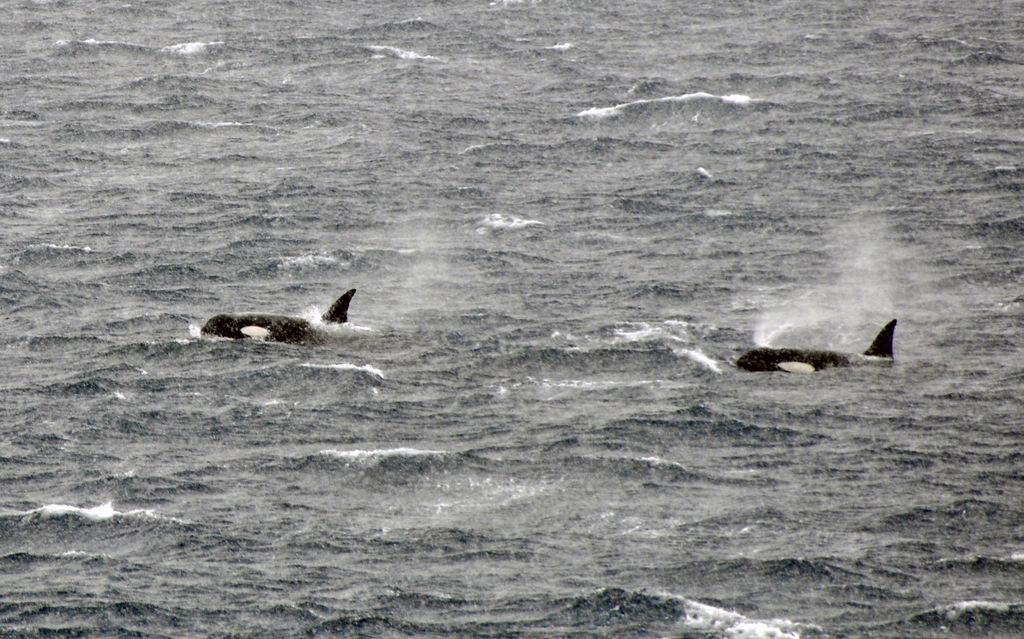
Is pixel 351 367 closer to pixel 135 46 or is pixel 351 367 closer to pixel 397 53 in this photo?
pixel 397 53

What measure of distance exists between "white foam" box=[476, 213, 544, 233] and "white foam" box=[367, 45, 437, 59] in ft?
81.9

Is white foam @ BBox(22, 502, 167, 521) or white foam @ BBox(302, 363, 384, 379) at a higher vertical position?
white foam @ BBox(22, 502, 167, 521)

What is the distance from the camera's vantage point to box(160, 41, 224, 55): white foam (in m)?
86.1

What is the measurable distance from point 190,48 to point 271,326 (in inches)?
1598

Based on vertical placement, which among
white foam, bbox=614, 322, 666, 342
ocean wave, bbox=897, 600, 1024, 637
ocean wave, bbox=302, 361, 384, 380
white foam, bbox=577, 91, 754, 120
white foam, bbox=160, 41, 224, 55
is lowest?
ocean wave, bbox=897, 600, 1024, 637

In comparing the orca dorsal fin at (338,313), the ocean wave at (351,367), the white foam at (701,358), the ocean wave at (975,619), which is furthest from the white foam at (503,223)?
the ocean wave at (975,619)

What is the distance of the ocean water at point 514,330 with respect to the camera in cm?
3491

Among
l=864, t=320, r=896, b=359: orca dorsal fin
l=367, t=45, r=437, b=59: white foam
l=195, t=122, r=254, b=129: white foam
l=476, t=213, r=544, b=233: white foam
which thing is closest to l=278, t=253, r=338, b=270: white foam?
Result: l=476, t=213, r=544, b=233: white foam

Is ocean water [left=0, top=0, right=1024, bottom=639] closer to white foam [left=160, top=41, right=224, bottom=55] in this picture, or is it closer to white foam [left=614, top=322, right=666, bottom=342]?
white foam [left=614, top=322, right=666, bottom=342]

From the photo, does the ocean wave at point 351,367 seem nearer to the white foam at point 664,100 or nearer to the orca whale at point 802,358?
the orca whale at point 802,358

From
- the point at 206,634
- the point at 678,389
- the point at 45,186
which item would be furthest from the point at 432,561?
the point at 45,186

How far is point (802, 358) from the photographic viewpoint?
153ft

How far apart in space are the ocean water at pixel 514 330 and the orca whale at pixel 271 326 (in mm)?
618

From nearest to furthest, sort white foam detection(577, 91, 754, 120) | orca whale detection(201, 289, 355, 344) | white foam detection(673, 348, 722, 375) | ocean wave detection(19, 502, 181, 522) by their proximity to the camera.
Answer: ocean wave detection(19, 502, 181, 522) → white foam detection(673, 348, 722, 375) → orca whale detection(201, 289, 355, 344) → white foam detection(577, 91, 754, 120)
